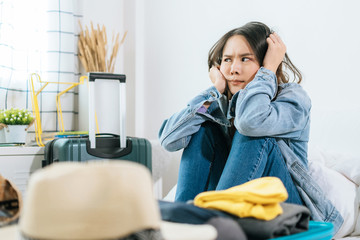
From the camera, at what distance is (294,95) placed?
131cm

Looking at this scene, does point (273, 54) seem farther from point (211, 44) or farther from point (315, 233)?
point (211, 44)

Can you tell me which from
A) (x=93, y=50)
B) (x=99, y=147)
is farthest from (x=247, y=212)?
(x=93, y=50)

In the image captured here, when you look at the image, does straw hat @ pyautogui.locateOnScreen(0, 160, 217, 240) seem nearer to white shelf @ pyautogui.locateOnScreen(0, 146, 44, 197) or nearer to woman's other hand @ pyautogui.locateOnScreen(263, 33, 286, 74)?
woman's other hand @ pyautogui.locateOnScreen(263, 33, 286, 74)

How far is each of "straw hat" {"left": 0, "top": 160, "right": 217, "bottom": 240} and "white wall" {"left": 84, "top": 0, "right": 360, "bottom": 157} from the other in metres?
1.21

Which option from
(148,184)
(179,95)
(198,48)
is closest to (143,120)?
(179,95)

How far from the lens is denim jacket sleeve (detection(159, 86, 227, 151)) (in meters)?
1.37

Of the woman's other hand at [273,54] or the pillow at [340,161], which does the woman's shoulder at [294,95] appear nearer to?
the woman's other hand at [273,54]

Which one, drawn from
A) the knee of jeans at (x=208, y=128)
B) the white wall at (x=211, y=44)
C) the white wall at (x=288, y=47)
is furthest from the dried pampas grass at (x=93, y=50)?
the knee of jeans at (x=208, y=128)

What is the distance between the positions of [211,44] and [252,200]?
1.70 metres

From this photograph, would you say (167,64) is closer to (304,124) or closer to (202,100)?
(202,100)

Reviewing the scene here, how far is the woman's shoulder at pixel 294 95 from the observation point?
1.30 meters

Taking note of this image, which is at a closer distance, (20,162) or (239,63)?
(239,63)

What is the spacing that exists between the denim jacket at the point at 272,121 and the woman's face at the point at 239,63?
0.08 meters

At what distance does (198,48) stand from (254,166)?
55.6 inches
